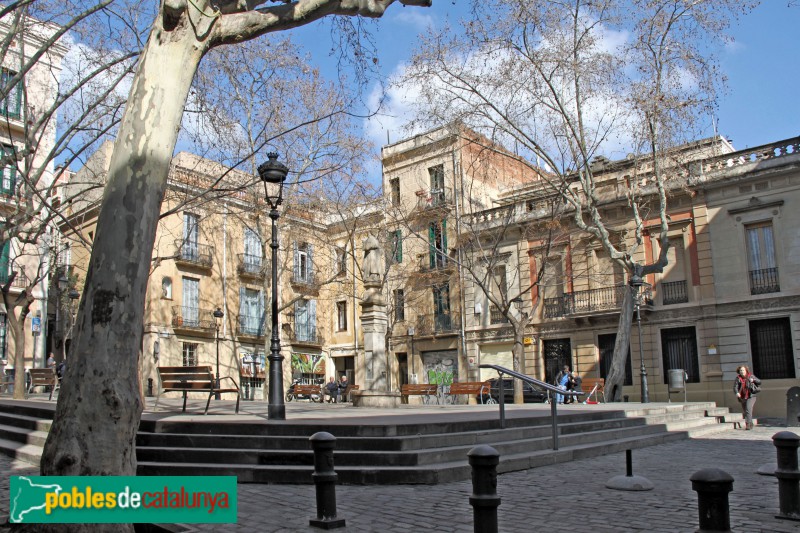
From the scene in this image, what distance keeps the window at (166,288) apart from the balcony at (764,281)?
24.5m

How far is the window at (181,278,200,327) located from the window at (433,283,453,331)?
38.5 ft

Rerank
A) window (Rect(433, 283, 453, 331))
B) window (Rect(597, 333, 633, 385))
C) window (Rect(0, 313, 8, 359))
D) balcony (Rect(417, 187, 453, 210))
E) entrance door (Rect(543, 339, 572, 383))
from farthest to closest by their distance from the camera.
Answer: window (Rect(433, 283, 453, 331)) < balcony (Rect(417, 187, 453, 210)) < entrance door (Rect(543, 339, 572, 383)) < window (Rect(597, 333, 633, 385)) < window (Rect(0, 313, 8, 359))

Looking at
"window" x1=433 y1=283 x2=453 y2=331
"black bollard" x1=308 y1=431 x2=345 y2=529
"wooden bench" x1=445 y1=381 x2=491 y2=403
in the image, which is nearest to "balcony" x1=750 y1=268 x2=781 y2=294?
"wooden bench" x1=445 y1=381 x2=491 y2=403

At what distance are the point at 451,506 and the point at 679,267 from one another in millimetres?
23263

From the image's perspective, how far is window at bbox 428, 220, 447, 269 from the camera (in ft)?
113

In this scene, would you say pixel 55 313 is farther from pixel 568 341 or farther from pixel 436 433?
pixel 436 433

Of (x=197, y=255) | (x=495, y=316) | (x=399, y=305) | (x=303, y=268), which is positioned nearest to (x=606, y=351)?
(x=495, y=316)

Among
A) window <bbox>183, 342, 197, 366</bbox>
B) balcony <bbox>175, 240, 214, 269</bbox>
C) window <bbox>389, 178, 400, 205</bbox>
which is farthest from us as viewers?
window <bbox>389, 178, 400, 205</bbox>

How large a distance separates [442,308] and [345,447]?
26.6m

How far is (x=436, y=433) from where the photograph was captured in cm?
885

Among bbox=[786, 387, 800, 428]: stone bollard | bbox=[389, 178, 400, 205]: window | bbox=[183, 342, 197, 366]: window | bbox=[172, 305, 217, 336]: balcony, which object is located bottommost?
bbox=[786, 387, 800, 428]: stone bollard

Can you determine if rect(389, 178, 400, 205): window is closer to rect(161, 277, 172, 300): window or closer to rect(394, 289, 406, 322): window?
rect(394, 289, 406, 322): window

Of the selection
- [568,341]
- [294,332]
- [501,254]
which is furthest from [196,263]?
[568,341]

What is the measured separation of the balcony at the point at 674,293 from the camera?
26672 mm
